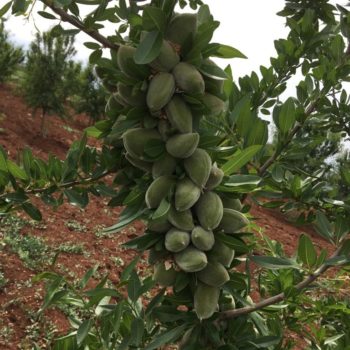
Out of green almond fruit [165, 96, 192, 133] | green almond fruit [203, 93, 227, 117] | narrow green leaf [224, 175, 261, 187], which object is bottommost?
narrow green leaf [224, 175, 261, 187]

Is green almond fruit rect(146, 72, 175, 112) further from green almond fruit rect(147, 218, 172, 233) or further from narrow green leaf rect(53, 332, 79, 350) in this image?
narrow green leaf rect(53, 332, 79, 350)

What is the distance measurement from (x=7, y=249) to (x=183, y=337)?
359 cm

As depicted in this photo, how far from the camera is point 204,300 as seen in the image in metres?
0.87

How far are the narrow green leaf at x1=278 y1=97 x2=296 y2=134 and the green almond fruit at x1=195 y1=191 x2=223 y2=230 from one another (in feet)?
1.29

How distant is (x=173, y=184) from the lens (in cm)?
82

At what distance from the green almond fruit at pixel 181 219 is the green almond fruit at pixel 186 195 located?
0.08 ft

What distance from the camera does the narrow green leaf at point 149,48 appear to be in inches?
28.7

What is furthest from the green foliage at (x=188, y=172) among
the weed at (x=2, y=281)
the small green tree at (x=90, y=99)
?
the small green tree at (x=90, y=99)

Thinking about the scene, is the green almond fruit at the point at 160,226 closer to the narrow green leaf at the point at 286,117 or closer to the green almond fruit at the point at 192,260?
the green almond fruit at the point at 192,260

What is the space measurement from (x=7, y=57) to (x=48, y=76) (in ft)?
6.20

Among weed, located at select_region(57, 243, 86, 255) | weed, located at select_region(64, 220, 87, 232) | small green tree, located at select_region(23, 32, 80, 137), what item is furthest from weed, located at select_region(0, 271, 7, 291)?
small green tree, located at select_region(23, 32, 80, 137)

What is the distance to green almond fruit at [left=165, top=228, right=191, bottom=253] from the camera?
796 millimetres

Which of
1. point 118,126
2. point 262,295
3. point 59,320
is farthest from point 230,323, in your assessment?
point 59,320

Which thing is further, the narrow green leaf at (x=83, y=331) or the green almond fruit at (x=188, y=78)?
the narrow green leaf at (x=83, y=331)
